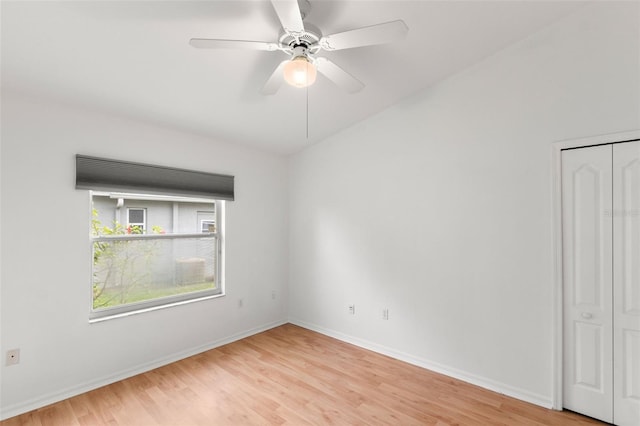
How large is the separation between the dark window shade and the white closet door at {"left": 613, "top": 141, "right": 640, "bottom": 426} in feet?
11.9

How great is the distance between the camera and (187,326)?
329 centimetres

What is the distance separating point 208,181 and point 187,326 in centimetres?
165

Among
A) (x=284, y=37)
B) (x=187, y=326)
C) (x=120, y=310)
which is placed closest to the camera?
(x=284, y=37)

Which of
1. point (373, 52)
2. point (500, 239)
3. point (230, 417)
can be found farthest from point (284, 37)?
point (230, 417)

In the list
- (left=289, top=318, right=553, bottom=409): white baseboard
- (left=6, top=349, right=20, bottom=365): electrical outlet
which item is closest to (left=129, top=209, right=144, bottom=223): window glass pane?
(left=6, top=349, right=20, bottom=365): electrical outlet

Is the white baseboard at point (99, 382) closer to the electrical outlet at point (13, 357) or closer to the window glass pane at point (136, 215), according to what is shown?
the electrical outlet at point (13, 357)

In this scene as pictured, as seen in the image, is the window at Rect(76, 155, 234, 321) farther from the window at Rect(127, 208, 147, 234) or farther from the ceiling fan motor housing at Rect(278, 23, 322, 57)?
the ceiling fan motor housing at Rect(278, 23, 322, 57)

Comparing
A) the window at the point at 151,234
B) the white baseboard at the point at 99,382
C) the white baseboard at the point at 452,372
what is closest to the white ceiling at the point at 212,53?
the window at the point at 151,234

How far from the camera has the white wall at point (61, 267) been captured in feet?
7.51

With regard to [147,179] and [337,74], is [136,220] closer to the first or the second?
[147,179]

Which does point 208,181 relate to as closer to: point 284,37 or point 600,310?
point 284,37

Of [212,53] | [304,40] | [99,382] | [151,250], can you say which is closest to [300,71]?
[304,40]

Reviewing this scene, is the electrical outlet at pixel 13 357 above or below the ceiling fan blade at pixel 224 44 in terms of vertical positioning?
below

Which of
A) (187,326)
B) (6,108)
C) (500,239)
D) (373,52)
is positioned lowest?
(187,326)
